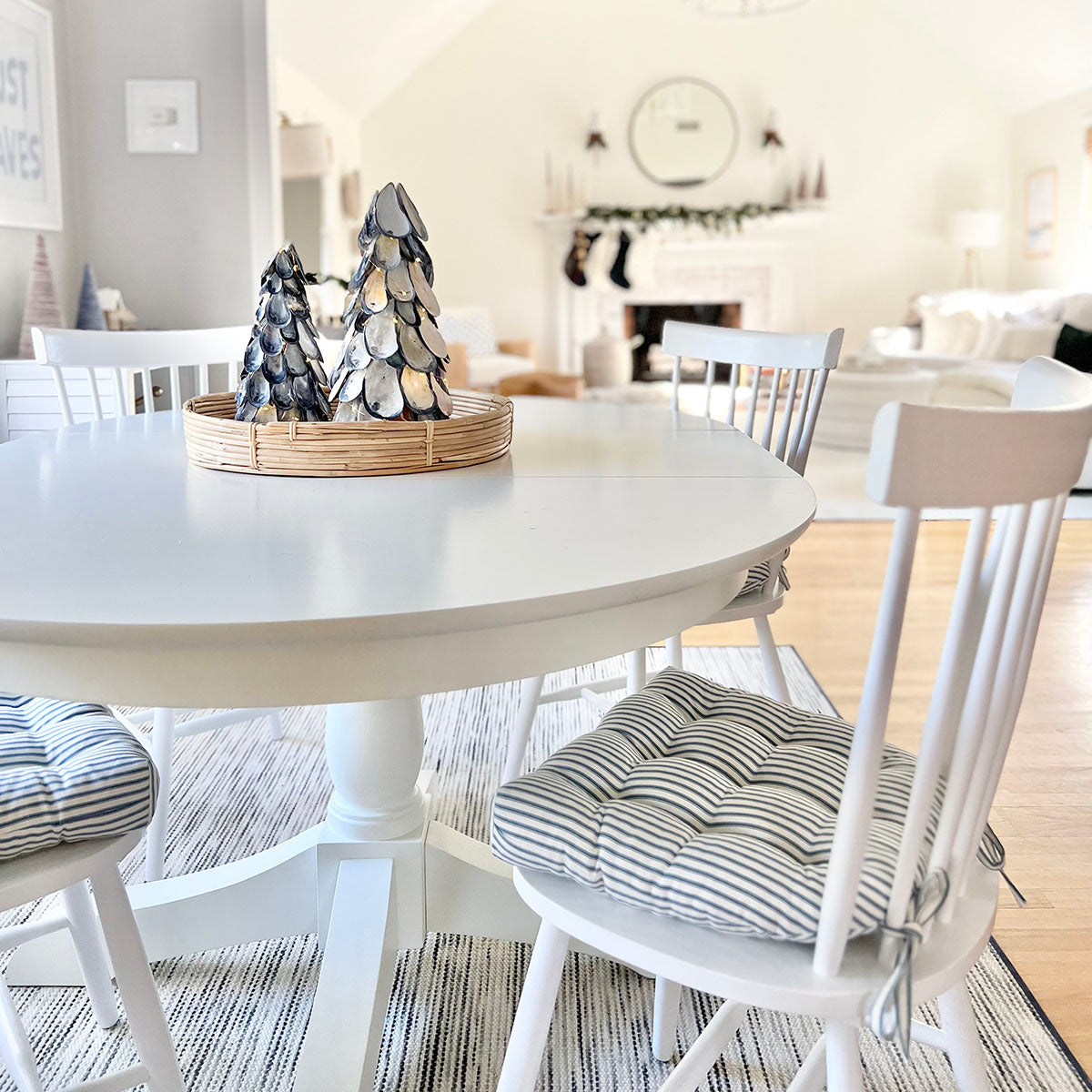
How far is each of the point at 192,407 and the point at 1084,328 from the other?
20.2 feet

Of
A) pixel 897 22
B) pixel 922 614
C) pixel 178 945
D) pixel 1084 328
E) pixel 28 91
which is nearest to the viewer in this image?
pixel 178 945

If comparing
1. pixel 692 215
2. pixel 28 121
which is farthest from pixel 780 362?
pixel 692 215

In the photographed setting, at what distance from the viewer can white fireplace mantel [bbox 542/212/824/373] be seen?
8.75 meters

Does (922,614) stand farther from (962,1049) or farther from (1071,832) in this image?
(962,1049)

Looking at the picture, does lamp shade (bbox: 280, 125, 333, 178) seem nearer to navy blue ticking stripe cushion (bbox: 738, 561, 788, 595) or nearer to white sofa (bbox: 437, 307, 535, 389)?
white sofa (bbox: 437, 307, 535, 389)

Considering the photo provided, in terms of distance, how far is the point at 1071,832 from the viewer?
2.05 meters

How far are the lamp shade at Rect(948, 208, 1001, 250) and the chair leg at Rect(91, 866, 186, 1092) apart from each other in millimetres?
8360

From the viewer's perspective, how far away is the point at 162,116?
4.38m

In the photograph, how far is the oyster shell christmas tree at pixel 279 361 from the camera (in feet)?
4.72

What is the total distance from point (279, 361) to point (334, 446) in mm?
191

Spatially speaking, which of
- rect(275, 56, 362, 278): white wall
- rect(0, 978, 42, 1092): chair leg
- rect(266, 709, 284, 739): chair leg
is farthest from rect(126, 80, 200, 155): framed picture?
rect(0, 978, 42, 1092): chair leg

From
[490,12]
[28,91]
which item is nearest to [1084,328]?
[490,12]

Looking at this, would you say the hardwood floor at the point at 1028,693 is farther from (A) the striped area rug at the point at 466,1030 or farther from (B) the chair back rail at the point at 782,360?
(B) the chair back rail at the point at 782,360

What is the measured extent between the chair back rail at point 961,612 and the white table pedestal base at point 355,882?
792 mm
